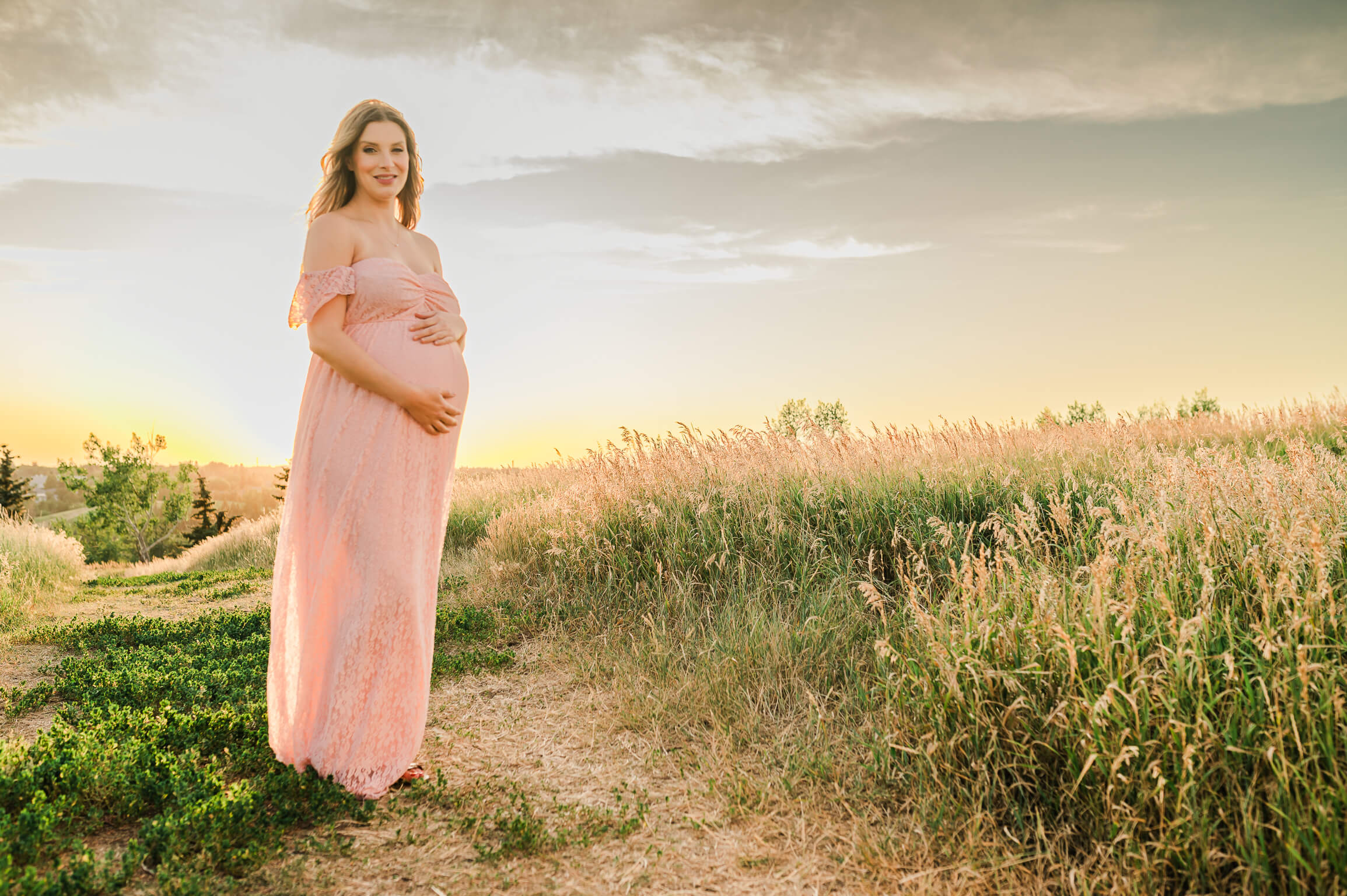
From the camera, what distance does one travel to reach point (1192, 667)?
103 inches

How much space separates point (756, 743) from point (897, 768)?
0.78 m

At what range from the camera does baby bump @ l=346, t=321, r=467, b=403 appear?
3.29 metres

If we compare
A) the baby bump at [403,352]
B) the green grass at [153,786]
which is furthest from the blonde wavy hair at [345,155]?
the green grass at [153,786]

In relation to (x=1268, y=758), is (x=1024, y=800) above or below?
below

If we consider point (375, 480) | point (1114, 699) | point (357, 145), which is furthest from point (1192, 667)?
point (357, 145)

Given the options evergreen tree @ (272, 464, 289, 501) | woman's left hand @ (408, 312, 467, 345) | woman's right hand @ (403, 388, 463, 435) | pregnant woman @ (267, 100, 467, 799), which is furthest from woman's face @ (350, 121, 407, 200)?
evergreen tree @ (272, 464, 289, 501)

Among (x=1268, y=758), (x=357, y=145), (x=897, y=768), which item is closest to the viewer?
(x=1268, y=758)

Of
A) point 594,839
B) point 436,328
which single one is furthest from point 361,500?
point 594,839

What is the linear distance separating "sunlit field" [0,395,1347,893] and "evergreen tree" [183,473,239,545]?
30259mm

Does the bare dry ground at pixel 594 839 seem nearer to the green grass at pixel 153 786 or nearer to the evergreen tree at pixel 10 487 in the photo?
the green grass at pixel 153 786

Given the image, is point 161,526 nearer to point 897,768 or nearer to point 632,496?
point 632,496

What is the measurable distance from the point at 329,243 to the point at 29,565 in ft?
34.4

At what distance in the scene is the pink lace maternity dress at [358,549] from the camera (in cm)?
323

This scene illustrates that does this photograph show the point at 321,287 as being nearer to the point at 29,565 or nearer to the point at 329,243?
the point at 329,243
